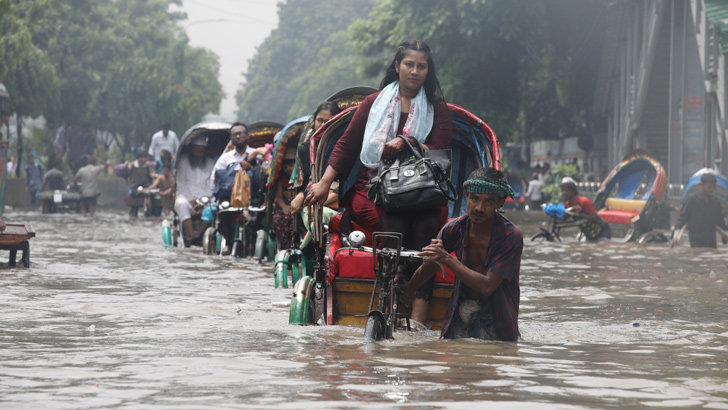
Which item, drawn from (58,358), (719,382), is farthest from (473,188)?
(58,358)

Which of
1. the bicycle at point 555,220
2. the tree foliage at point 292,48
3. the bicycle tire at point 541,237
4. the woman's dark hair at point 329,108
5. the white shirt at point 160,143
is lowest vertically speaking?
the bicycle tire at point 541,237

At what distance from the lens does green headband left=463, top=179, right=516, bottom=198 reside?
6875mm

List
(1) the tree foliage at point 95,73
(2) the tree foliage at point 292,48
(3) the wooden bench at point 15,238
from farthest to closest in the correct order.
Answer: (2) the tree foliage at point 292,48, (1) the tree foliage at point 95,73, (3) the wooden bench at point 15,238

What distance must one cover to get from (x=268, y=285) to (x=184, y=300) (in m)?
1.77

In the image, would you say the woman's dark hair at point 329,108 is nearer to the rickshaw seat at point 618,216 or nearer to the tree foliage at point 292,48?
the rickshaw seat at point 618,216

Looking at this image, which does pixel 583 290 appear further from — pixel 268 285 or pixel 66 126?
pixel 66 126

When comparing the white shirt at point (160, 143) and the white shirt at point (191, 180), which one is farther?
the white shirt at point (160, 143)

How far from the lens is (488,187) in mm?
6879

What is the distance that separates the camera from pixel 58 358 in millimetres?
6496

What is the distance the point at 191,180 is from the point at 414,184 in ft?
38.3

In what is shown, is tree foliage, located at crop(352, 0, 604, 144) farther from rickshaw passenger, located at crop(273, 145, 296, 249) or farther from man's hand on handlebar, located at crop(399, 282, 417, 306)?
man's hand on handlebar, located at crop(399, 282, 417, 306)

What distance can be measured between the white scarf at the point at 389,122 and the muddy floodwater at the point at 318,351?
46.7 inches

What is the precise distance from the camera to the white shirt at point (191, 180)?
18.2 m

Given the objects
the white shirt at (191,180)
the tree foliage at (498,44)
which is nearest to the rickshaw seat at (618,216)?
the white shirt at (191,180)
